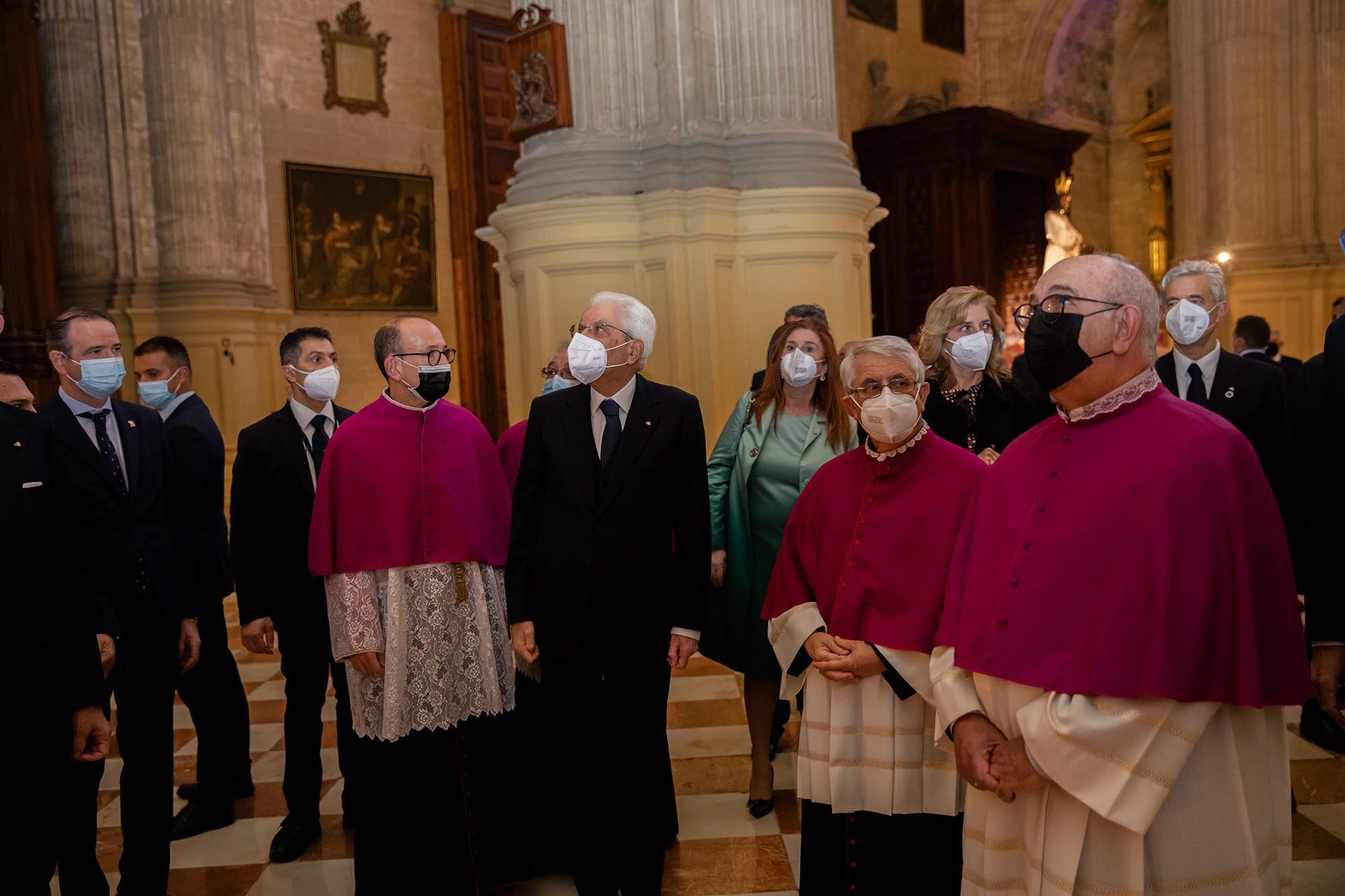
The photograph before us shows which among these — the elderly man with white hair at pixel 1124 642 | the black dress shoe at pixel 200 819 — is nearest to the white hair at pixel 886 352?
the elderly man with white hair at pixel 1124 642

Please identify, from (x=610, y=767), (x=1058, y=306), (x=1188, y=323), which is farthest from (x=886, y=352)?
(x=1188, y=323)

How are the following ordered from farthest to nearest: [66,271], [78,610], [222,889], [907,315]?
[907,315], [66,271], [222,889], [78,610]

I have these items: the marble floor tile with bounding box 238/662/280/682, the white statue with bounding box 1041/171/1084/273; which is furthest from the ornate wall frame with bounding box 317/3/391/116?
the white statue with bounding box 1041/171/1084/273

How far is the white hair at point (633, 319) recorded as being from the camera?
3383 millimetres

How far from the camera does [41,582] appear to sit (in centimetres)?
252

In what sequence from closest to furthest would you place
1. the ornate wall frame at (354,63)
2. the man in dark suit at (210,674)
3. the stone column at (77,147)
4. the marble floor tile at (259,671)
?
1. the man in dark suit at (210,674)
2. the marble floor tile at (259,671)
3. the stone column at (77,147)
4. the ornate wall frame at (354,63)

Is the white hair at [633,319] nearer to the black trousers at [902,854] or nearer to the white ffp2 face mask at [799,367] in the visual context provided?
the white ffp2 face mask at [799,367]

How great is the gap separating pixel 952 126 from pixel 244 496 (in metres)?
11.9

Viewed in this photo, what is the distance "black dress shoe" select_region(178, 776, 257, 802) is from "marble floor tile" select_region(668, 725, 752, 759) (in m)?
1.71

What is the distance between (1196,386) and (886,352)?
1715 mm

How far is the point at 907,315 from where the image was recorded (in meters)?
14.8

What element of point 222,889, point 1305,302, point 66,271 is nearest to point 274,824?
point 222,889

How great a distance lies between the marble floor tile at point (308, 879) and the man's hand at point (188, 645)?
74 cm

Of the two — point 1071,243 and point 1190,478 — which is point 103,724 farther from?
point 1071,243
